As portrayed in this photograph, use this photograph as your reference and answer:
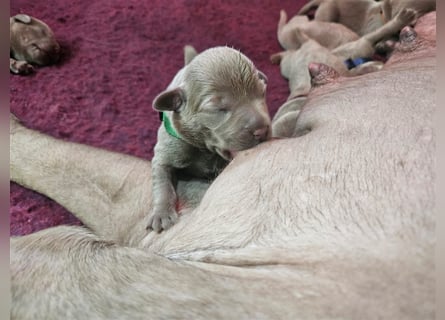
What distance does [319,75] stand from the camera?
1.85 metres

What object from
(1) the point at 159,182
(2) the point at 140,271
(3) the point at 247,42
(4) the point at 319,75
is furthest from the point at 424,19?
(2) the point at 140,271

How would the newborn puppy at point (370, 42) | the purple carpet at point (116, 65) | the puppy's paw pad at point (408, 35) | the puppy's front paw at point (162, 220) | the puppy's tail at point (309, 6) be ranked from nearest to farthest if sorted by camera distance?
the puppy's front paw at point (162, 220) < the puppy's paw pad at point (408, 35) < the purple carpet at point (116, 65) < the newborn puppy at point (370, 42) < the puppy's tail at point (309, 6)

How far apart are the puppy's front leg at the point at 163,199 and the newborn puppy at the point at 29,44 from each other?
1116mm

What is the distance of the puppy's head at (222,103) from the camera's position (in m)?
1.46

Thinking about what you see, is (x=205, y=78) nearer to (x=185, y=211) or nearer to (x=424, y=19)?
(x=185, y=211)

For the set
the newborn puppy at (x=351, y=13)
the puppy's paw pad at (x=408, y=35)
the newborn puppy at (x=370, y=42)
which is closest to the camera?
the puppy's paw pad at (x=408, y=35)

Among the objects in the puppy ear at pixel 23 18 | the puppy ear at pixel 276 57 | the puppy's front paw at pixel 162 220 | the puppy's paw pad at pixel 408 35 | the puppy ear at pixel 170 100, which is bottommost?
the puppy ear at pixel 276 57

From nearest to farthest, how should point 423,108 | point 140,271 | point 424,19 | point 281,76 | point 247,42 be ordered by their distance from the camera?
point 140,271 < point 423,108 < point 424,19 < point 281,76 < point 247,42

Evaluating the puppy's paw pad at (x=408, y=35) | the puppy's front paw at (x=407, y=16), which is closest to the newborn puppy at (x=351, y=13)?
the puppy's front paw at (x=407, y=16)

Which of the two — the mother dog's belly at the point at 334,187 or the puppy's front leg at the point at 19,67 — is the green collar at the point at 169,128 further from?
the puppy's front leg at the point at 19,67

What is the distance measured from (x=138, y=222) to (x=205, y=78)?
45cm

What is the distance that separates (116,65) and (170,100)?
3.63 feet

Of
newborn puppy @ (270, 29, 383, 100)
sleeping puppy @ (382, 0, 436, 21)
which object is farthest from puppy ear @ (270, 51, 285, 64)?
sleeping puppy @ (382, 0, 436, 21)

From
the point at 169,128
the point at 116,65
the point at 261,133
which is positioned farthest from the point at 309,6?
the point at 261,133
